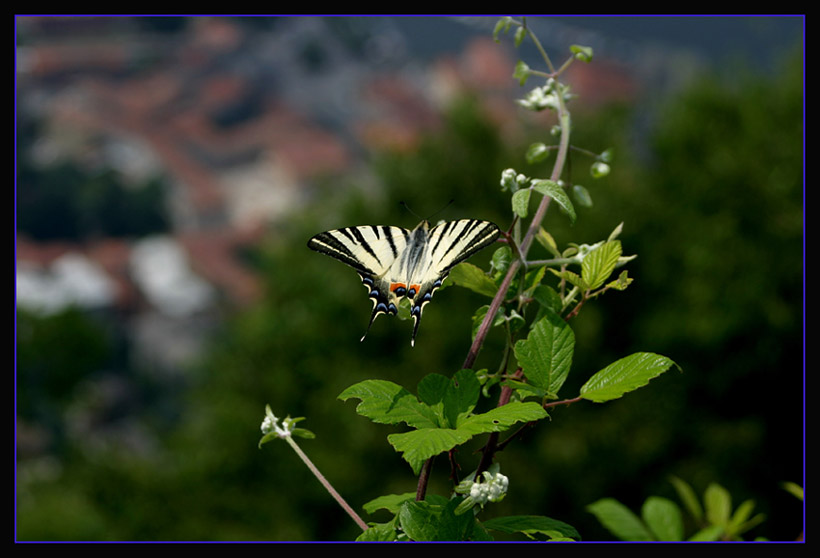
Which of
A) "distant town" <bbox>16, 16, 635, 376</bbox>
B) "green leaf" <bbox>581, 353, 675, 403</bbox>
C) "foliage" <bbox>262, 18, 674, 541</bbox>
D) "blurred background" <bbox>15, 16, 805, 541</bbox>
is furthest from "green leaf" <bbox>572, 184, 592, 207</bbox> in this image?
"distant town" <bbox>16, 16, 635, 376</bbox>

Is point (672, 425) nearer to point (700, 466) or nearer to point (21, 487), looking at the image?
point (700, 466)

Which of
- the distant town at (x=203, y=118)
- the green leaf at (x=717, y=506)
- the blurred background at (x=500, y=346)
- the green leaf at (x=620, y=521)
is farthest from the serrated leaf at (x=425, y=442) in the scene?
the distant town at (x=203, y=118)

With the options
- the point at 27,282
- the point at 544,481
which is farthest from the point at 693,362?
the point at 27,282

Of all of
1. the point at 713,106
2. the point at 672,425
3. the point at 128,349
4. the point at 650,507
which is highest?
the point at 713,106

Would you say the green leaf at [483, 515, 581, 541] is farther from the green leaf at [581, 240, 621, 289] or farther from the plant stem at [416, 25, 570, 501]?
the green leaf at [581, 240, 621, 289]

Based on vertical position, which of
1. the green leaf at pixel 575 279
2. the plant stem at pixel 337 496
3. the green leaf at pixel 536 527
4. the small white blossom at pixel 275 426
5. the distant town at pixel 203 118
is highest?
the distant town at pixel 203 118

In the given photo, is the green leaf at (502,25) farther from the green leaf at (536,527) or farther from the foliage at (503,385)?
the green leaf at (536,527)

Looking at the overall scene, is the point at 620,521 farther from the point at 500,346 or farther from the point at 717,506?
the point at 500,346
